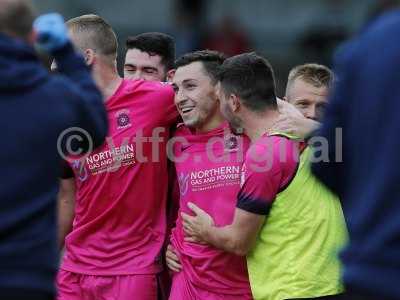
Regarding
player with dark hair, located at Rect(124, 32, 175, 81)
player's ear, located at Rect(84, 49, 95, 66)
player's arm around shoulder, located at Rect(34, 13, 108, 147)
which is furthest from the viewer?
player with dark hair, located at Rect(124, 32, 175, 81)

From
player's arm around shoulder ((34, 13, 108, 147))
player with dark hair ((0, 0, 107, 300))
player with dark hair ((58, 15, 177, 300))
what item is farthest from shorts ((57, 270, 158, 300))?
player with dark hair ((0, 0, 107, 300))

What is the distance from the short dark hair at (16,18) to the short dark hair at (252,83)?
203 centimetres

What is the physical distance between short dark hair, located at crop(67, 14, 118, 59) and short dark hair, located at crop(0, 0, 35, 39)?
2.54 m

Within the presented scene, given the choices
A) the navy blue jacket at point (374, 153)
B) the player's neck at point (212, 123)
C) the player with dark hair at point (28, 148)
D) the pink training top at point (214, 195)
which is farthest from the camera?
the player's neck at point (212, 123)

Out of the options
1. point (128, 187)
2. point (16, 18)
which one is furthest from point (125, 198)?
point (16, 18)

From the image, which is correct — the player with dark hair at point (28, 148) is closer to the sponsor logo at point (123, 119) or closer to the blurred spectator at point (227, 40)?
the sponsor logo at point (123, 119)

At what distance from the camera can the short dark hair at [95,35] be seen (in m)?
7.05

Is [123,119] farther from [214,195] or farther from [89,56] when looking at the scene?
[214,195]

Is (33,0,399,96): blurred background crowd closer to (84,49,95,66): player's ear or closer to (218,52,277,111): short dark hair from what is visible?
(84,49,95,66): player's ear

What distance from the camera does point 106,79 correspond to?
6988mm

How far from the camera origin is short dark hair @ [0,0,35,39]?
4.45m

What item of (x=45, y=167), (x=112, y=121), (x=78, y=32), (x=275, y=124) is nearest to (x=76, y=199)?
(x=112, y=121)

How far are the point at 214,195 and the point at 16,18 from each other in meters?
2.33

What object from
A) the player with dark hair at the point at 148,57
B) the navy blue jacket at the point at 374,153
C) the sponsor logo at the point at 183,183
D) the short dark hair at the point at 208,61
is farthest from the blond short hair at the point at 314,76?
the navy blue jacket at the point at 374,153
